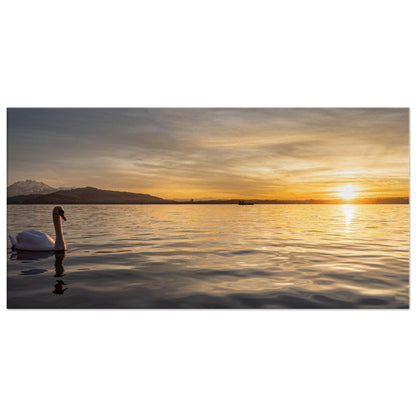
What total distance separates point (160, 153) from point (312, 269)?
15.3 feet

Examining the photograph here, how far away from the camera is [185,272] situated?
6.60m

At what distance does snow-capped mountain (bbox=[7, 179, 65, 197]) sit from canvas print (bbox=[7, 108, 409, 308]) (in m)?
0.03

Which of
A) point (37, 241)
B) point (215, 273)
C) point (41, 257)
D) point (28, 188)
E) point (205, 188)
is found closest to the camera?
point (215, 273)

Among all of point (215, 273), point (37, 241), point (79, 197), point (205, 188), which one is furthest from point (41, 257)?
point (215, 273)

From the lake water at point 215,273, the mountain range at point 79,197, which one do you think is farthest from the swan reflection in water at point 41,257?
the mountain range at point 79,197

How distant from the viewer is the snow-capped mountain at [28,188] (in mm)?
7105

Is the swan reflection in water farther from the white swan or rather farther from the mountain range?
the mountain range

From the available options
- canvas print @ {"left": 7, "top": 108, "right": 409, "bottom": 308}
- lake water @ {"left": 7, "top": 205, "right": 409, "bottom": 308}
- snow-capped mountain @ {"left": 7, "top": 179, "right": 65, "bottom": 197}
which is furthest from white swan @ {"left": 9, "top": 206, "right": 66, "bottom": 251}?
snow-capped mountain @ {"left": 7, "top": 179, "right": 65, "bottom": 197}

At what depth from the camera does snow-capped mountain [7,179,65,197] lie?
7.11 m

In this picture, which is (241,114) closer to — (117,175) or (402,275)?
(117,175)

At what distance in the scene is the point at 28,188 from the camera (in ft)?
24.7

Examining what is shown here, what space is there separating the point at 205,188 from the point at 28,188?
4.20m

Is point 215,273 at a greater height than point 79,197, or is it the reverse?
point 79,197

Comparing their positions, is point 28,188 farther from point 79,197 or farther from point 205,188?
point 205,188
